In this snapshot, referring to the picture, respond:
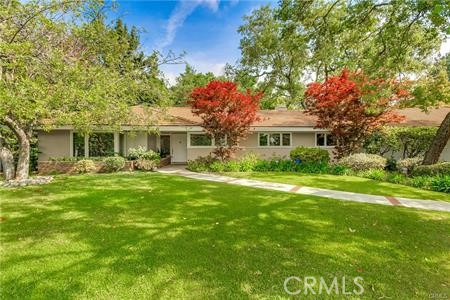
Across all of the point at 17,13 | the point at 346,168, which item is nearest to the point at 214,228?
the point at 17,13

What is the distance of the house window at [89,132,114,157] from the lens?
1780 centimetres

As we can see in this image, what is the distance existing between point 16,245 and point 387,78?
574 inches

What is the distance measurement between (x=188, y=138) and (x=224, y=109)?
13.5 ft

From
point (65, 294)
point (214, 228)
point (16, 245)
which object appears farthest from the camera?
point (214, 228)

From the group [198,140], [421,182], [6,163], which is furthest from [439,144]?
[6,163]

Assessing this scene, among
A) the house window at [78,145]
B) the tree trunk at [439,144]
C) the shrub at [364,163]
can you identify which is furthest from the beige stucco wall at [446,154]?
the house window at [78,145]

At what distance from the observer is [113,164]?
50.9ft

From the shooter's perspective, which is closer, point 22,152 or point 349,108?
point 22,152

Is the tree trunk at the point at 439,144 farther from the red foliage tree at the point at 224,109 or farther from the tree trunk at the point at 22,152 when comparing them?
the tree trunk at the point at 22,152

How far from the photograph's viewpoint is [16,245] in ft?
15.7

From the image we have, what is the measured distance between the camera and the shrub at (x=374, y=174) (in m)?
12.4

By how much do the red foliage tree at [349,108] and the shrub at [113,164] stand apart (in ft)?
36.2

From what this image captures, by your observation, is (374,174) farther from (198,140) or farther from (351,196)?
(198,140)

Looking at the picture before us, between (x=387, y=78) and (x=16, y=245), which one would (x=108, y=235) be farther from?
(x=387, y=78)
